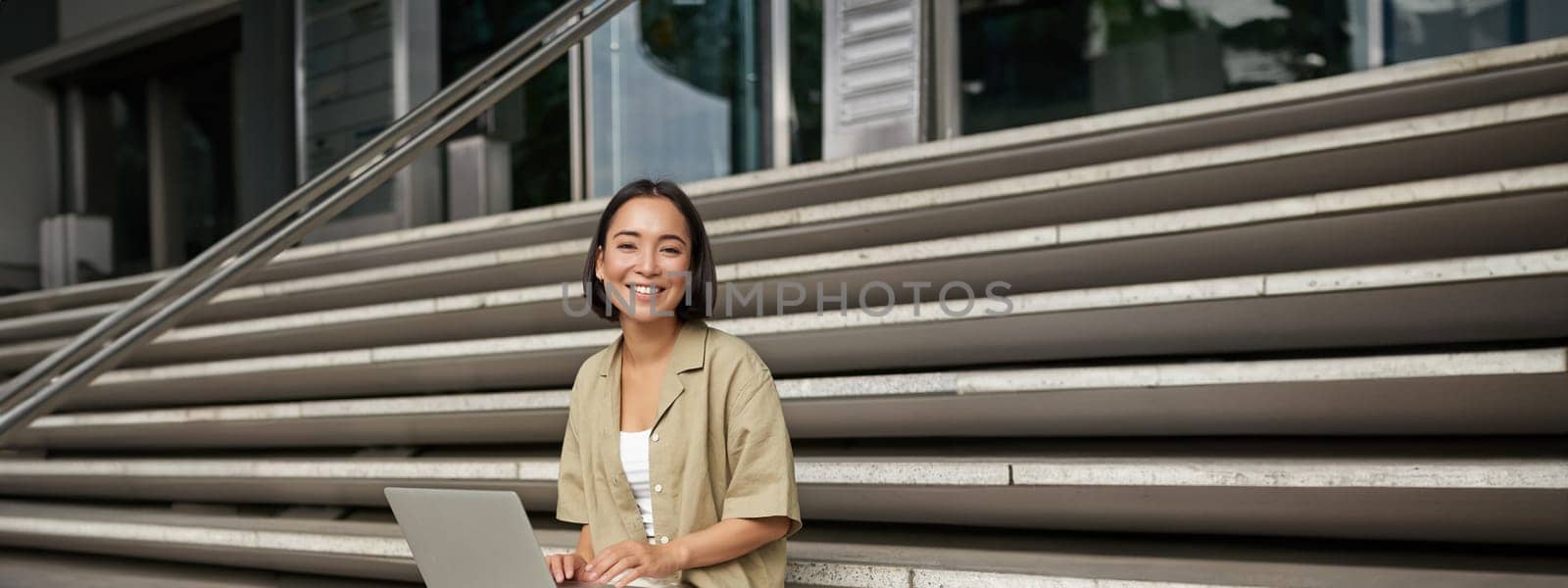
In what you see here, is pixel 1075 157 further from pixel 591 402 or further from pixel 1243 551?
pixel 591 402

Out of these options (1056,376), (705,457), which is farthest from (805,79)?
(705,457)

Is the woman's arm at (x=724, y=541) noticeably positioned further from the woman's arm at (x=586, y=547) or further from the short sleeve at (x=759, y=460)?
the woman's arm at (x=586, y=547)

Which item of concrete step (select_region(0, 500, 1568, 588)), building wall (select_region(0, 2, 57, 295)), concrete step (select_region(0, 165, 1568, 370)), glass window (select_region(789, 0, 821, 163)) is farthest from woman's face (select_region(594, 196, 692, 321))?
building wall (select_region(0, 2, 57, 295))

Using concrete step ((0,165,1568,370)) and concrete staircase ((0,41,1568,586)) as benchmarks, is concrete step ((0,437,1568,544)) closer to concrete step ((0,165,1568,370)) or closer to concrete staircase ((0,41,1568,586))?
concrete staircase ((0,41,1568,586))

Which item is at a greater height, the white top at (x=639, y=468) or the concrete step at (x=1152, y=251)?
the concrete step at (x=1152, y=251)

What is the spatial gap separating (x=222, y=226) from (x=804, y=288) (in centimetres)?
854

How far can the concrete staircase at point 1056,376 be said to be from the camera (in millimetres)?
2180

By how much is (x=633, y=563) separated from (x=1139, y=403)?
125cm

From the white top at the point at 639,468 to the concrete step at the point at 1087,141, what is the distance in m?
2.18

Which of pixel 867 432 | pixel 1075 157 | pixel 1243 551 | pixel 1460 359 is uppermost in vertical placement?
pixel 1075 157

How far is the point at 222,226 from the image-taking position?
10336 millimetres

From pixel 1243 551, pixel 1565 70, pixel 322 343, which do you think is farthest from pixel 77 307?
pixel 1565 70

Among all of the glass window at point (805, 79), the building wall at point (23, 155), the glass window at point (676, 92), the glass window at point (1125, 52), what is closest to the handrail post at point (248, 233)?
the glass window at point (805, 79)

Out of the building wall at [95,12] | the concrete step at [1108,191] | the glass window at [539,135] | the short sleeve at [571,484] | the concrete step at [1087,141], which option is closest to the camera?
the short sleeve at [571,484]
